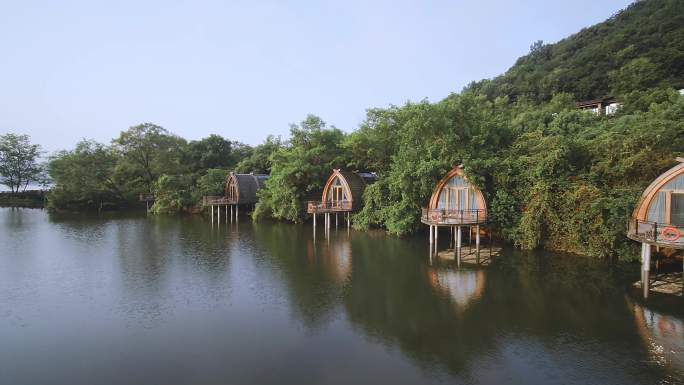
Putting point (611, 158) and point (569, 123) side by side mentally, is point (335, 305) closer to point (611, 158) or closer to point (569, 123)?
point (611, 158)

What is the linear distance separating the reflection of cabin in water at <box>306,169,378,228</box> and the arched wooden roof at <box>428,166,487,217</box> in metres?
8.70

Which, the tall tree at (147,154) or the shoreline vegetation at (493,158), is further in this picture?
the tall tree at (147,154)

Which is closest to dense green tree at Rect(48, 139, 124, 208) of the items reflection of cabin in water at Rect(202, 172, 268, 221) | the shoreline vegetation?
the shoreline vegetation

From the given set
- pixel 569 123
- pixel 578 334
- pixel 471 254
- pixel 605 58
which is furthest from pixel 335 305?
pixel 605 58

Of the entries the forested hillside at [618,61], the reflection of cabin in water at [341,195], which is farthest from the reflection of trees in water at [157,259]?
the forested hillside at [618,61]

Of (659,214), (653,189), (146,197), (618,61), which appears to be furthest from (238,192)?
(618,61)

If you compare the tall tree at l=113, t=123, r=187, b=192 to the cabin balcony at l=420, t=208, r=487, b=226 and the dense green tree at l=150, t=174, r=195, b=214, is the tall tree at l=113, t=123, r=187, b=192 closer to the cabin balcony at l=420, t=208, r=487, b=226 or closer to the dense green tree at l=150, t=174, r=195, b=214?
the dense green tree at l=150, t=174, r=195, b=214

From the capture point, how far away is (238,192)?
41.7 meters

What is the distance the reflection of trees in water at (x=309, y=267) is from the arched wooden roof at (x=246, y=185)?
9190mm

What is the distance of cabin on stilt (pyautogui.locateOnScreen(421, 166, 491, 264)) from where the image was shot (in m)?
21.9

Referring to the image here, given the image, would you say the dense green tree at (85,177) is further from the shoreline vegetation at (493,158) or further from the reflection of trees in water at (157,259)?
the reflection of trees in water at (157,259)

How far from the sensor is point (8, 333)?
1281cm

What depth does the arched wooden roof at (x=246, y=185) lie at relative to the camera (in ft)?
138

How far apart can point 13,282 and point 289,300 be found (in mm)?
12816
